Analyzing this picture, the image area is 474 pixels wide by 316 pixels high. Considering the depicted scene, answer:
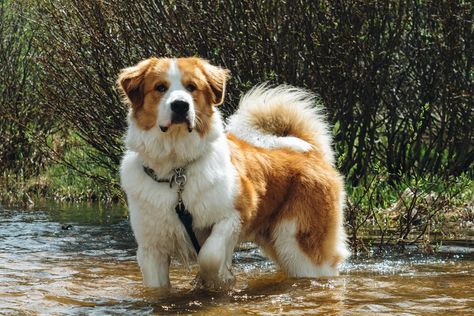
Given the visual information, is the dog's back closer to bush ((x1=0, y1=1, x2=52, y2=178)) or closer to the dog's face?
the dog's face

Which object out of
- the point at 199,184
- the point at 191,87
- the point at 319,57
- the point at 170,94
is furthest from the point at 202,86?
the point at 319,57

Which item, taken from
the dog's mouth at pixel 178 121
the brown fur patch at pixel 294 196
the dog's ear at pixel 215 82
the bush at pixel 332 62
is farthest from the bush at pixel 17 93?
the dog's mouth at pixel 178 121

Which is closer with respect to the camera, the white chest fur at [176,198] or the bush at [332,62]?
the white chest fur at [176,198]

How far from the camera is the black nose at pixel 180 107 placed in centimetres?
520

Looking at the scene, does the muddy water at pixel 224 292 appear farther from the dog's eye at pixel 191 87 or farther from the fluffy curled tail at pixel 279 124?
the dog's eye at pixel 191 87

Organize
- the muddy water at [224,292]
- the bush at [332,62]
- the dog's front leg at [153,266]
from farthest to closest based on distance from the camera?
the bush at [332,62] < the dog's front leg at [153,266] < the muddy water at [224,292]

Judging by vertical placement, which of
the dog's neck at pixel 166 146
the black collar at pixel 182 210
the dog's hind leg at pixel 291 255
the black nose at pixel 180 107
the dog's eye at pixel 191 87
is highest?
the dog's eye at pixel 191 87

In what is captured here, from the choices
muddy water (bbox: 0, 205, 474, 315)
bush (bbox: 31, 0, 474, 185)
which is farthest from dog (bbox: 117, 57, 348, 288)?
bush (bbox: 31, 0, 474, 185)

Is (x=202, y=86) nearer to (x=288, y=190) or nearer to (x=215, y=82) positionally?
(x=215, y=82)

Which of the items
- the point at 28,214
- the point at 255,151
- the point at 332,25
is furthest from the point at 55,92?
the point at 255,151

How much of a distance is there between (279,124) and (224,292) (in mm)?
1444

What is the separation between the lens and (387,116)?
33.9 feet

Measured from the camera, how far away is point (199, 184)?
213 inches

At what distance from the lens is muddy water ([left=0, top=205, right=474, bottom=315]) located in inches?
202
